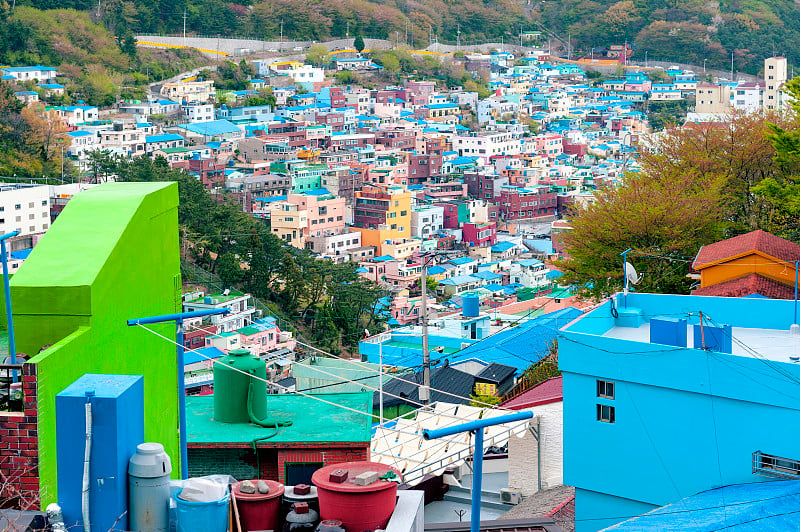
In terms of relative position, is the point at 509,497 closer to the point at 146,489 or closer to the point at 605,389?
the point at 605,389

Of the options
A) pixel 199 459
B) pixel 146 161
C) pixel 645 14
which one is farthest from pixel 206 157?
pixel 645 14

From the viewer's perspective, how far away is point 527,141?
56.8 meters

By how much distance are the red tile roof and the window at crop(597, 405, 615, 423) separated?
0.72 meters

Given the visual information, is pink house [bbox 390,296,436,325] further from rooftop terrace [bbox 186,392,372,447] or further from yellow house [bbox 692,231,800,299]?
rooftop terrace [bbox 186,392,372,447]

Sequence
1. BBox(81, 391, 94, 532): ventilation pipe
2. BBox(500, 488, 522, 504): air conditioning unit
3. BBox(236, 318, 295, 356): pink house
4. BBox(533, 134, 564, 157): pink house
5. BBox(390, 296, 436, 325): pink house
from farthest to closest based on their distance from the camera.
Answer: BBox(533, 134, 564, 157): pink house, BBox(390, 296, 436, 325): pink house, BBox(236, 318, 295, 356): pink house, BBox(500, 488, 522, 504): air conditioning unit, BBox(81, 391, 94, 532): ventilation pipe

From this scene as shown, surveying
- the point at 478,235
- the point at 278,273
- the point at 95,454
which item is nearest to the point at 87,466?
the point at 95,454

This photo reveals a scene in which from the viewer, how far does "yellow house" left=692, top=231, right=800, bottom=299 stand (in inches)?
373

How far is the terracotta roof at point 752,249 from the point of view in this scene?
31.9 ft

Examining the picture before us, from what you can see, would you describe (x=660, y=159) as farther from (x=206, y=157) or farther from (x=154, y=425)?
(x=206, y=157)

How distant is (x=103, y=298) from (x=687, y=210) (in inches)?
399

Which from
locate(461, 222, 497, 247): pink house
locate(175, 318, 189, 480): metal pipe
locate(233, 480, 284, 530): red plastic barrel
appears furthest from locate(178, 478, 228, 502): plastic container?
locate(461, 222, 497, 247): pink house

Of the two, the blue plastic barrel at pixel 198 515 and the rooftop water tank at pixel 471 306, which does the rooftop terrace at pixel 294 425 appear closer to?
the blue plastic barrel at pixel 198 515

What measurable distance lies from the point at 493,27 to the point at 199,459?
79.2 meters

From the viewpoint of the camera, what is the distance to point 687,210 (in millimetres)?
12641
